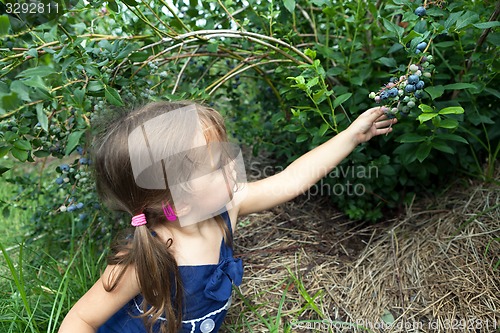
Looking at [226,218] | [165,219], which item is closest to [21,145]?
[165,219]

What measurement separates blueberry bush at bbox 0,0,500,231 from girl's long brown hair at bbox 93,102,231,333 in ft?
0.34

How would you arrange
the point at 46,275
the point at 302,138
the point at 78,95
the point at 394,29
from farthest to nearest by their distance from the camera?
the point at 46,275
the point at 302,138
the point at 394,29
the point at 78,95

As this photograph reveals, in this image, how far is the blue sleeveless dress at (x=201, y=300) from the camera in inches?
59.8

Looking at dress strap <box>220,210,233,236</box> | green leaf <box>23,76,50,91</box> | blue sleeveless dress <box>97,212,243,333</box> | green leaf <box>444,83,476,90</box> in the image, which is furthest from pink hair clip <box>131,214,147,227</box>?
green leaf <box>444,83,476,90</box>

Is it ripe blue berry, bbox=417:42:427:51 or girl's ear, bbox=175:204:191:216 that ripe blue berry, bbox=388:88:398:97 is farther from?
girl's ear, bbox=175:204:191:216

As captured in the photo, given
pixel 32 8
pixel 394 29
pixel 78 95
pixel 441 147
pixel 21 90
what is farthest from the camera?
pixel 441 147

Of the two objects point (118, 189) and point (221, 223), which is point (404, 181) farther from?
point (118, 189)

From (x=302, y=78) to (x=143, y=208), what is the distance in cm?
69

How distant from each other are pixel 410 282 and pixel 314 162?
63 cm

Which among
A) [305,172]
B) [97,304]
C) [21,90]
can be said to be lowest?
[97,304]

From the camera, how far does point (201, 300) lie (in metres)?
1.54

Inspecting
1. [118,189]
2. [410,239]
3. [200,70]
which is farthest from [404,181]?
[118,189]

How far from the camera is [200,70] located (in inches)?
92.3

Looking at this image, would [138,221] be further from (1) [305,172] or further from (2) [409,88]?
(2) [409,88]
